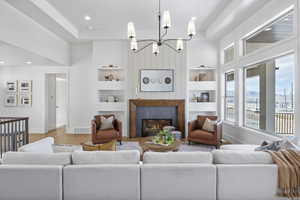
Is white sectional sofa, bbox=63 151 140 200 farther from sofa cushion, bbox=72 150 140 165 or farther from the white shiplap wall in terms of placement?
the white shiplap wall

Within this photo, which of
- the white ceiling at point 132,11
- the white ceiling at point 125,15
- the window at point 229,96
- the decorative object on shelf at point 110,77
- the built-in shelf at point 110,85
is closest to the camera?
the white ceiling at point 125,15

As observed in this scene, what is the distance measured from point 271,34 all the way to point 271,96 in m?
1.25

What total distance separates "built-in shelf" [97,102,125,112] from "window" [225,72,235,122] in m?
3.27

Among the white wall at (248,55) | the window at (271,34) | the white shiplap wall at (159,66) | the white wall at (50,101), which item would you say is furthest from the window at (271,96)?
the white wall at (50,101)

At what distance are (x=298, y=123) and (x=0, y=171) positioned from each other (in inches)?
161

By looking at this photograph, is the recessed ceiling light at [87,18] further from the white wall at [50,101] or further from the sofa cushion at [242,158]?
the sofa cushion at [242,158]

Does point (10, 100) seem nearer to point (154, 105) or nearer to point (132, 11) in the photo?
point (154, 105)

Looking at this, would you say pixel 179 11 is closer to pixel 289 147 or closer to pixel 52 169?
pixel 289 147

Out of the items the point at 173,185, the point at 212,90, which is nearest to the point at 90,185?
the point at 173,185

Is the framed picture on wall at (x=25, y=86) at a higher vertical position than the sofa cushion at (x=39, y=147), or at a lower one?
higher

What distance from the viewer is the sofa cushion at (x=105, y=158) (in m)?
2.37

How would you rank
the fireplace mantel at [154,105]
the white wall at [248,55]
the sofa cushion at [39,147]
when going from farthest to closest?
1. the fireplace mantel at [154,105]
2. the white wall at [248,55]
3. the sofa cushion at [39,147]

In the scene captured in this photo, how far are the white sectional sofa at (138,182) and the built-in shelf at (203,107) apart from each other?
5.04 metres

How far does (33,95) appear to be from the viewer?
26.5ft
